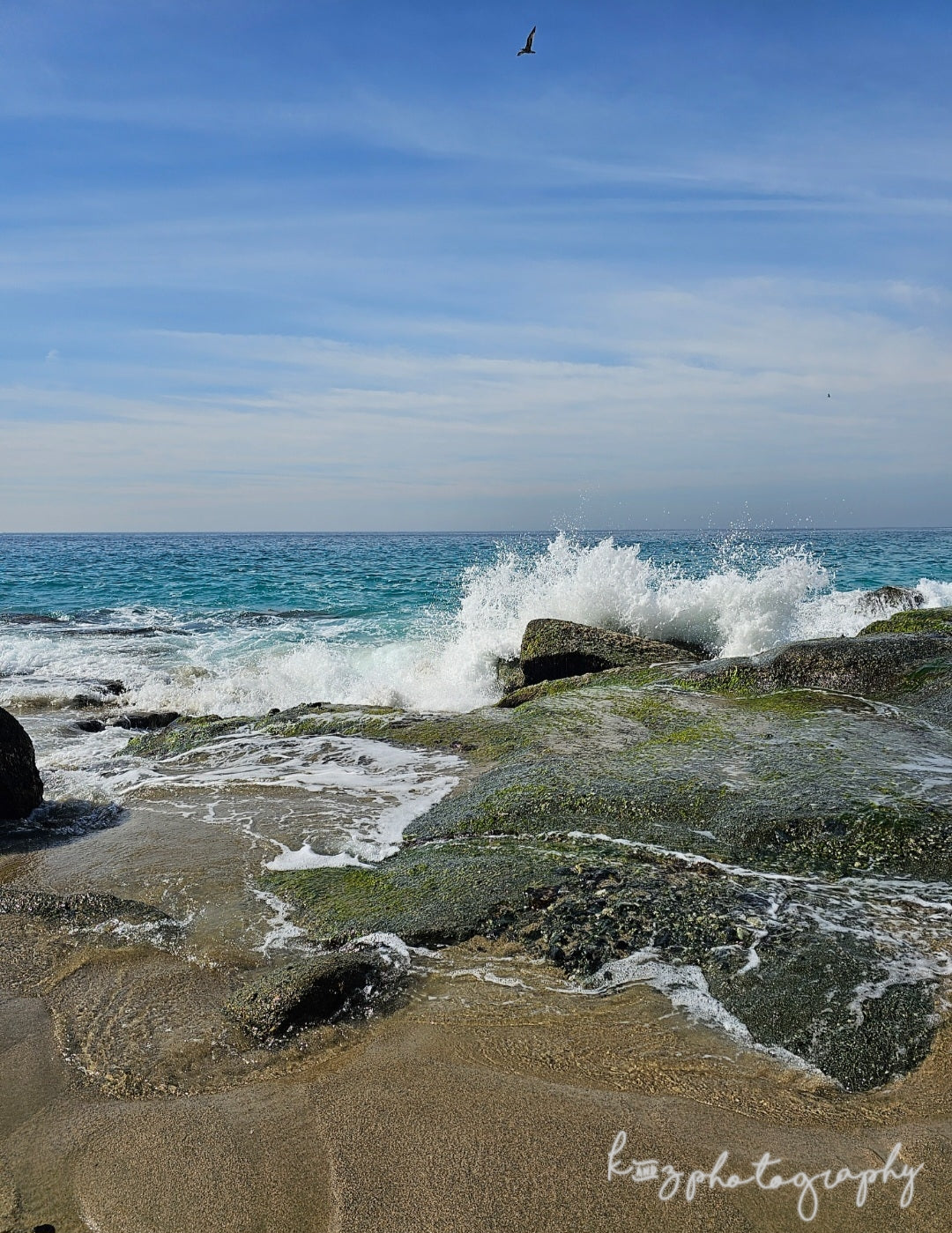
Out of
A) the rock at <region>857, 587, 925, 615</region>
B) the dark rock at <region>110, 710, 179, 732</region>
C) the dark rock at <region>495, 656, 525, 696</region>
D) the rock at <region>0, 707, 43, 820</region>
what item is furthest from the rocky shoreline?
the rock at <region>857, 587, 925, 615</region>

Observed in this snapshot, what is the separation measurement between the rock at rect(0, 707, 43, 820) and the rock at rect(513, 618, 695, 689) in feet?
18.6

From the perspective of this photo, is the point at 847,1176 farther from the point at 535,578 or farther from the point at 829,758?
the point at 535,578

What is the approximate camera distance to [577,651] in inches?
389

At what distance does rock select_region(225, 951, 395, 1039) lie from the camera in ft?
10.0

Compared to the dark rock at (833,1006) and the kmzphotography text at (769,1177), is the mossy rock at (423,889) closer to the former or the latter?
the dark rock at (833,1006)

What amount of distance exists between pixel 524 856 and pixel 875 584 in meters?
23.9

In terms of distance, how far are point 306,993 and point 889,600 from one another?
15019 millimetres

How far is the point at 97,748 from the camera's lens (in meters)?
8.36

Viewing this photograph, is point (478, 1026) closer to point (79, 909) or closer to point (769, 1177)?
point (769, 1177)

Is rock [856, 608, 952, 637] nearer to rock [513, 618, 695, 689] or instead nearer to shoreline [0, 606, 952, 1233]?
rock [513, 618, 695, 689]

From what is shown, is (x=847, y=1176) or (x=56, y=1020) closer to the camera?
(x=847, y=1176)

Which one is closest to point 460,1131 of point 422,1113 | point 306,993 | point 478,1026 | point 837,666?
point 422,1113

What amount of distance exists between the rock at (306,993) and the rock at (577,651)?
21.1 ft

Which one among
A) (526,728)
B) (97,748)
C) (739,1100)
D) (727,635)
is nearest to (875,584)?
(727,635)
